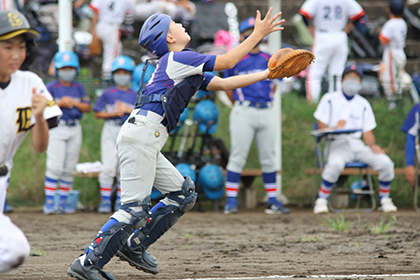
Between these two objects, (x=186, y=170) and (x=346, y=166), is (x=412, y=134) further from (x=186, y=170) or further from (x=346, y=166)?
(x=186, y=170)

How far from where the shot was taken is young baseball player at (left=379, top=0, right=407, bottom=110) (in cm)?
1280

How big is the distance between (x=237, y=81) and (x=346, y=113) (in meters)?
4.94

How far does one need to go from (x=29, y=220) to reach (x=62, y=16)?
11.0 feet

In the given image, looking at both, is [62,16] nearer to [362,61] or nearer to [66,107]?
[66,107]

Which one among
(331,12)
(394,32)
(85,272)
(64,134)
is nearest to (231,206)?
(64,134)

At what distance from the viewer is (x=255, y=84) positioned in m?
9.26

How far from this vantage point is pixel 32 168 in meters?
11.1

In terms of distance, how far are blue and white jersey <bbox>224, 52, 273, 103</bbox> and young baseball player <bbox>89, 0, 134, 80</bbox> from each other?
4.00 metres

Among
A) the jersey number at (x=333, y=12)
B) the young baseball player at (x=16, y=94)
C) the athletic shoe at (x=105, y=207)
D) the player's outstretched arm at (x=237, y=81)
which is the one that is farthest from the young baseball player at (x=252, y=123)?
the young baseball player at (x=16, y=94)

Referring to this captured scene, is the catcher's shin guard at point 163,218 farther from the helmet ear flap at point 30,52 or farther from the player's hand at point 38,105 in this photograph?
the helmet ear flap at point 30,52

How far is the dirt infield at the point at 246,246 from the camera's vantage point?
5289 mm

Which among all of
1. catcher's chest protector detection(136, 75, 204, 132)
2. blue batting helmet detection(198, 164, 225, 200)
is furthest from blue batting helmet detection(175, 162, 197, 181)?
catcher's chest protector detection(136, 75, 204, 132)

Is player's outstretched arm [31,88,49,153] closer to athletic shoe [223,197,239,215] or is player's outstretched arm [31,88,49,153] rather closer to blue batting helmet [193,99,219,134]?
athletic shoe [223,197,239,215]

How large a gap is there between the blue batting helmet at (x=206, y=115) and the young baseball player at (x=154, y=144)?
4.55 meters
